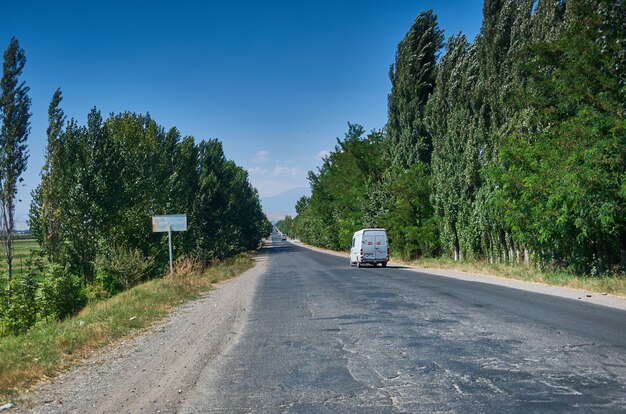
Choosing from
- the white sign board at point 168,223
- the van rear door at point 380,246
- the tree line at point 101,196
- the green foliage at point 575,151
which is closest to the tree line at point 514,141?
the green foliage at point 575,151

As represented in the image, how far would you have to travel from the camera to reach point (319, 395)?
551 centimetres

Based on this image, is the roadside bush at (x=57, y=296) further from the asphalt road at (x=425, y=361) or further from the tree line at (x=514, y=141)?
the tree line at (x=514, y=141)

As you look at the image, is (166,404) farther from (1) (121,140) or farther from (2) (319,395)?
(1) (121,140)

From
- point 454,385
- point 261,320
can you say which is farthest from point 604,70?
point 454,385

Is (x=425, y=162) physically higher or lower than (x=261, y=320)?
higher

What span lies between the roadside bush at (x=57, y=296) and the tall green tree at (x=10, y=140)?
20.3 metres

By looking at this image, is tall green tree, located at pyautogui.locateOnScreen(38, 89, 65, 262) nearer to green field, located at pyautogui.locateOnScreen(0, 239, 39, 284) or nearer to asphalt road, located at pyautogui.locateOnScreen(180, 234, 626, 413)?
green field, located at pyautogui.locateOnScreen(0, 239, 39, 284)

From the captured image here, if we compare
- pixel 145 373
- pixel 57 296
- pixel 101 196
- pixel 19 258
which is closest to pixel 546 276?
pixel 145 373

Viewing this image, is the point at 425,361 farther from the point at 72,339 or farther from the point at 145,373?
the point at 72,339

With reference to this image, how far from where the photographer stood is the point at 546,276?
66.3 feet

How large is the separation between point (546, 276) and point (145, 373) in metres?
17.5

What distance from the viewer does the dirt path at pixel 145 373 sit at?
555 centimetres

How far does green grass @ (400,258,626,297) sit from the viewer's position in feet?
51.0

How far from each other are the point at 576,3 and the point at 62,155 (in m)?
29.1
